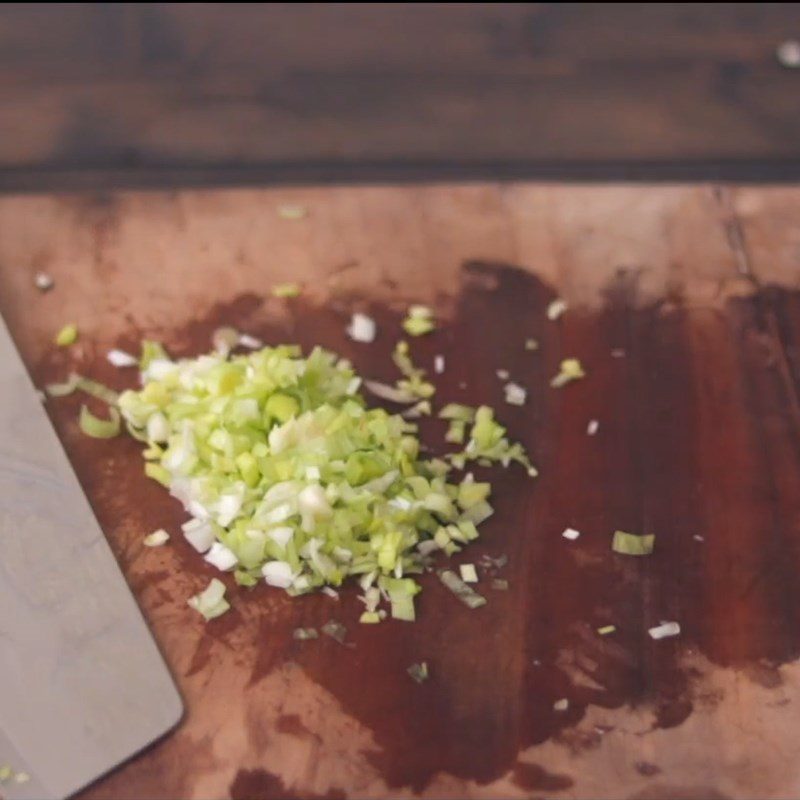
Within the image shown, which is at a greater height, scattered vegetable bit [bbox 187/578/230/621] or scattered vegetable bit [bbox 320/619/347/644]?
scattered vegetable bit [bbox 187/578/230/621]

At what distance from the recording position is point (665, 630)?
1163 millimetres

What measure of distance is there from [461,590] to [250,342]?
1.35 feet

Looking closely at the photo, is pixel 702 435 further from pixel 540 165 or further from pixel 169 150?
pixel 169 150

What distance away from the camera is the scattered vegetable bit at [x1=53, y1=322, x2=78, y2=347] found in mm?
1430

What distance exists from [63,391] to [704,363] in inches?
27.2

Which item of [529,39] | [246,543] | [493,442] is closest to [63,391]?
[246,543]

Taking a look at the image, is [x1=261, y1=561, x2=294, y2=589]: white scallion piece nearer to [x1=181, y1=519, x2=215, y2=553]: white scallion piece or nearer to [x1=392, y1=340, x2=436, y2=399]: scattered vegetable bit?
[x1=181, y1=519, x2=215, y2=553]: white scallion piece

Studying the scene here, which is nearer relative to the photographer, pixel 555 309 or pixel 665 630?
pixel 665 630

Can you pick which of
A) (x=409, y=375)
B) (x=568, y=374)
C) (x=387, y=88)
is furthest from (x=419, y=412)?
(x=387, y=88)

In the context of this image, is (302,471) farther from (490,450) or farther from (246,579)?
(490,450)

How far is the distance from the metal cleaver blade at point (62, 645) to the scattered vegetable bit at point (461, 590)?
266mm

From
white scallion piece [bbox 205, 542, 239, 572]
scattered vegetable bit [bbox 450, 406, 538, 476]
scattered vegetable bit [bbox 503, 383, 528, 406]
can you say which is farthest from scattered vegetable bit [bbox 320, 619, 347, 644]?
scattered vegetable bit [bbox 503, 383, 528, 406]

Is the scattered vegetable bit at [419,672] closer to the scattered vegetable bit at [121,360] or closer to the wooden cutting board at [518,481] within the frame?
the wooden cutting board at [518,481]

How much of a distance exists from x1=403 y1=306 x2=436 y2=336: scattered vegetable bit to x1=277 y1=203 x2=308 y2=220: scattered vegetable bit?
0.71ft
